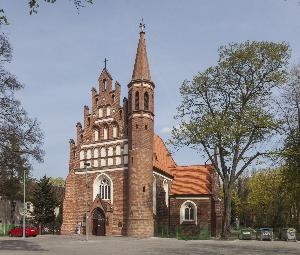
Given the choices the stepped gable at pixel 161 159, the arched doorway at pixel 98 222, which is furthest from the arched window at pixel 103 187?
the stepped gable at pixel 161 159

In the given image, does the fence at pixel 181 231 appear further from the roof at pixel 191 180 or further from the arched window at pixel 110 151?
the arched window at pixel 110 151

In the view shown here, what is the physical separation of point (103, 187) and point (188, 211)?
32.3 feet

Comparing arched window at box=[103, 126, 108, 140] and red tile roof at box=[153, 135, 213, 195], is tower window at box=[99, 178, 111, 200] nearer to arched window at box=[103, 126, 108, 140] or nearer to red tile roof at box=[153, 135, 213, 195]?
arched window at box=[103, 126, 108, 140]

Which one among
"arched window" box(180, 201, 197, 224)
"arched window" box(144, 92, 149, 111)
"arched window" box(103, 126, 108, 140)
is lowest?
"arched window" box(180, 201, 197, 224)

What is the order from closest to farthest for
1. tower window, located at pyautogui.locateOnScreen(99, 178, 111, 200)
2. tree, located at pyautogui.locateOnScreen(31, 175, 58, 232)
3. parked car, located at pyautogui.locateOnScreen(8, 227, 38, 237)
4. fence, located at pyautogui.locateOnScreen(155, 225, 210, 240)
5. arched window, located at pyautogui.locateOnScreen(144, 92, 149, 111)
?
fence, located at pyautogui.locateOnScreen(155, 225, 210, 240), parked car, located at pyautogui.locateOnScreen(8, 227, 38, 237), arched window, located at pyautogui.locateOnScreen(144, 92, 149, 111), tower window, located at pyautogui.locateOnScreen(99, 178, 111, 200), tree, located at pyautogui.locateOnScreen(31, 175, 58, 232)

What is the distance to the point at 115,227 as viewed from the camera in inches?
1866

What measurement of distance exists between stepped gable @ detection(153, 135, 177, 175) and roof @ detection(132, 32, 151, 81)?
9.38m

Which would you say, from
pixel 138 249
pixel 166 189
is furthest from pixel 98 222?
pixel 138 249

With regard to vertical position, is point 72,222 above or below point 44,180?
below

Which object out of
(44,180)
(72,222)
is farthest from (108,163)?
(44,180)

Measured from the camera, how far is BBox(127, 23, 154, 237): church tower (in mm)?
45438

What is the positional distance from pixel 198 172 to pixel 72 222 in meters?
15.9

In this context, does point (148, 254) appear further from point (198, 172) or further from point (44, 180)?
point (44, 180)

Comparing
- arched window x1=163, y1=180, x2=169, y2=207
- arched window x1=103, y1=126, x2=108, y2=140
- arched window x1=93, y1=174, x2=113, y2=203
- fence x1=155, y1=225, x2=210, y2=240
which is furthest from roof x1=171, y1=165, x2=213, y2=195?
arched window x1=103, y1=126, x2=108, y2=140
